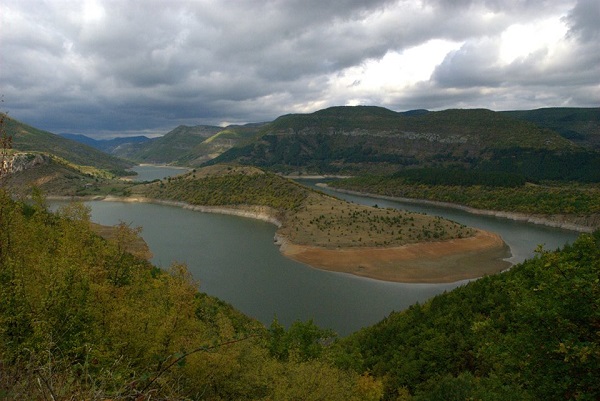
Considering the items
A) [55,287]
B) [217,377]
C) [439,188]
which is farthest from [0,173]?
[439,188]

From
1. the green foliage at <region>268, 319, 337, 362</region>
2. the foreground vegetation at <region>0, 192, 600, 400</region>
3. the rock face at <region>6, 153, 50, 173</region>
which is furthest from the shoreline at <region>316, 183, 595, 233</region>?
the rock face at <region>6, 153, 50, 173</region>

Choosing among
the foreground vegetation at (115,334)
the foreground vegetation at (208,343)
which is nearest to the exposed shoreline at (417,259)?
the foreground vegetation at (208,343)

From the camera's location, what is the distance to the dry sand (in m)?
55.8

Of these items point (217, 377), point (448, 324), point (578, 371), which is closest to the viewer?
point (578, 371)

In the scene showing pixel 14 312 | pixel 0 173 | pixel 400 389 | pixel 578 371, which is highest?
pixel 0 173

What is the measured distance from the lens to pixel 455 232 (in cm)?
7294

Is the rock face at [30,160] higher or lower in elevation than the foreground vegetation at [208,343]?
higher

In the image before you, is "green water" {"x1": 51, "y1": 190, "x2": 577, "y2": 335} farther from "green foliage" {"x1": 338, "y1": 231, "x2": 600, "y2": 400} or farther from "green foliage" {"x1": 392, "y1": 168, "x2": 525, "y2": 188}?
"green foliage" {"x1": 392, "y1": 168, "x2": 525, "y2": 188}

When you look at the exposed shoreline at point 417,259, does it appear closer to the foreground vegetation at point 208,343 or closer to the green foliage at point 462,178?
the foreground vegetation at point 208,343

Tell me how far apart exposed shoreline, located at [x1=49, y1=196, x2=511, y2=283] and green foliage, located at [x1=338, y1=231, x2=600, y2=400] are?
2460 cm

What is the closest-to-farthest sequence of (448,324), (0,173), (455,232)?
(0,173) < (448,324) < (455,232)

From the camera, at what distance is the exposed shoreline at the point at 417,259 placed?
55.8m

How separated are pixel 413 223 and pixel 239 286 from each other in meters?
43.0

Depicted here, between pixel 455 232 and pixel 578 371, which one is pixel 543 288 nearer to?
pixel 578 371
